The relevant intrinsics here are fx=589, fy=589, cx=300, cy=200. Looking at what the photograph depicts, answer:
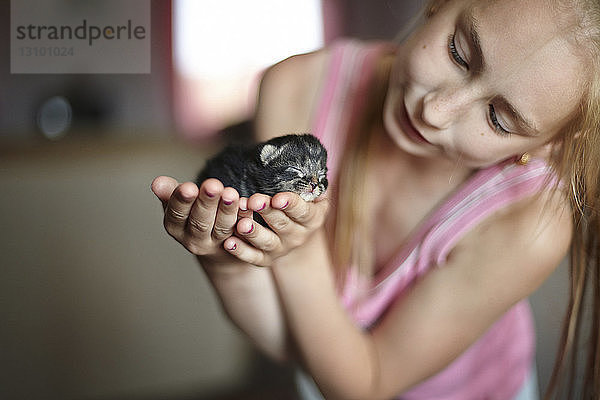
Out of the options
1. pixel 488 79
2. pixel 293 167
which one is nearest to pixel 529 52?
pixel 488 79

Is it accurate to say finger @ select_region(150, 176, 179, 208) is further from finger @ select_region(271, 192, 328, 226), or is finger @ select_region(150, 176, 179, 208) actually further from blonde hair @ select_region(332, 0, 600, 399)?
blonde hair @ select_region(332, 0, 600, 399)

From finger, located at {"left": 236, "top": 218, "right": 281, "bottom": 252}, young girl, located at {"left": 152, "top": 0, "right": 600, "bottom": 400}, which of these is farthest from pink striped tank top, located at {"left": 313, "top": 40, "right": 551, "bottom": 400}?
finger, located at {"left": 236, "top": 218, "right": 281, "bottom": 252}

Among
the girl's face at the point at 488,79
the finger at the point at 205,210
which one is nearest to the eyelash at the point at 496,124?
the girl's face at the point at 488,79

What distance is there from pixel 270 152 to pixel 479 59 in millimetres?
174

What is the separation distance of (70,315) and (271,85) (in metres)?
0.31

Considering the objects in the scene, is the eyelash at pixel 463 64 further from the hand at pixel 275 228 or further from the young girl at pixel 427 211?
the hand at pixel 275 228

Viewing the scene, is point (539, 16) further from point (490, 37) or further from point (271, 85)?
point (271, 85)

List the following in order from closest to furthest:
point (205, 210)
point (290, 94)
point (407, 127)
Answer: point (205, 210) → point (407, 127) → point (290, 94)

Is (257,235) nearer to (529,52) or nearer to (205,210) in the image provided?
(205,210)

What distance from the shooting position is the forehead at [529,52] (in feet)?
1.43

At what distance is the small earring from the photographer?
53 cm

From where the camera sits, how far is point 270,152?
0.44 meters

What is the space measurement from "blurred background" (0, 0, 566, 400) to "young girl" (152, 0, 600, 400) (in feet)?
0.15

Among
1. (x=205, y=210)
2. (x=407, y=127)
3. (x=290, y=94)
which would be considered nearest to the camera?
(x=205, y=210)
